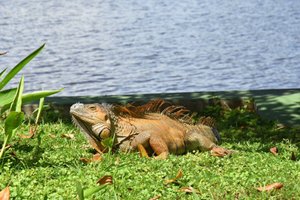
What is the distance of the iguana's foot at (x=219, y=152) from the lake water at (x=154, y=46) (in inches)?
246

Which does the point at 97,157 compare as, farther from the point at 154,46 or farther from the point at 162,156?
the point at 154,46

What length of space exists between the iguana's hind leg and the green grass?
0.15 meters

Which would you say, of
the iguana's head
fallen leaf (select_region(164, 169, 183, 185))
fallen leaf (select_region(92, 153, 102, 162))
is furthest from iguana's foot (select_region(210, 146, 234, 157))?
fallen leaf (select_region(164, 169, 183, 185))

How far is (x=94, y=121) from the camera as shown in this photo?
22.1 feet

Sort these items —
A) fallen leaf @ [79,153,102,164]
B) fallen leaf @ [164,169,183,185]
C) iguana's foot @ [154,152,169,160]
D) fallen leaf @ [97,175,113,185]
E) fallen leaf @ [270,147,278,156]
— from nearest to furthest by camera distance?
fallen leaf @ [97,175,113,185] < fallen leaf @ [164,169,183,185] < fallen leaf @ [79,153,102,164] < iguana's foot @ [154,152,169,160] < fallen leaf @ [270,147,278,156]

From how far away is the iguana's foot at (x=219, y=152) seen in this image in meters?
7.01

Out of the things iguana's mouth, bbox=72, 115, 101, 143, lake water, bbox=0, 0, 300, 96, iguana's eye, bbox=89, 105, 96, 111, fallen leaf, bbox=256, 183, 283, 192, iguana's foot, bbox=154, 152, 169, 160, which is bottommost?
lake water, bbox=0, 0, 300, 96

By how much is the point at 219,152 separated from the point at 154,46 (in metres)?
13.2

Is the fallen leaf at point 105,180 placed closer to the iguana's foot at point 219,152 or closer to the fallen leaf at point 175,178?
the fallen leaf at point 175,178

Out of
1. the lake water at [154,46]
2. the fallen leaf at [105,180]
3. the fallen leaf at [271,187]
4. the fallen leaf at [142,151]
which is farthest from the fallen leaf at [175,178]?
the lake water at [154,46]

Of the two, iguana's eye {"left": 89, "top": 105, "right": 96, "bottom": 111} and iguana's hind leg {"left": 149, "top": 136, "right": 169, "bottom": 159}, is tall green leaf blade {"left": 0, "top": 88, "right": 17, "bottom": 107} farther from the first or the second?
iguana's hind leg {"left": 149, "top": 136, "right": 169, "bottom": 159}

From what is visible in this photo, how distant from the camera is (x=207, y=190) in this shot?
18.5 feet

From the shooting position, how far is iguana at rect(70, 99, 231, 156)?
677 centimetres

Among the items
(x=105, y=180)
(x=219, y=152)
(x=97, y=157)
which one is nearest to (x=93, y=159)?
(x=97, y=157)
